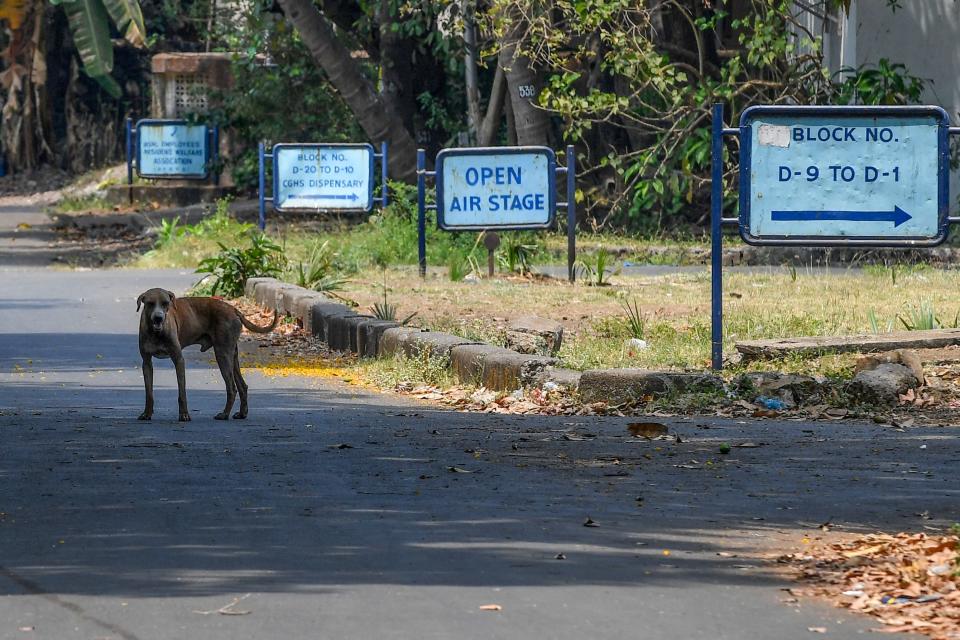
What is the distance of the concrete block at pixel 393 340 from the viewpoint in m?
12.8

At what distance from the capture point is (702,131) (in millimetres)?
23172

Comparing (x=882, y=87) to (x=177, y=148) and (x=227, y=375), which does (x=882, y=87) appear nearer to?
(x=227, y=375)

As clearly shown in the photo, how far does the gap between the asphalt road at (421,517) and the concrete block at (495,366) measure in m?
0.73

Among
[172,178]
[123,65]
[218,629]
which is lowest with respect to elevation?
[218,629]

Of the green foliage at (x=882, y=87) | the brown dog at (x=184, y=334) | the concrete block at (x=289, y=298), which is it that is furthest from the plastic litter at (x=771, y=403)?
the green foliage at (x=882, y=87)

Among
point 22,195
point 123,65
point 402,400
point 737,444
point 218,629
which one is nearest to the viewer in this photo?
point 218,629

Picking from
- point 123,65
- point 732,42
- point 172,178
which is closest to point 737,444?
point 732,42

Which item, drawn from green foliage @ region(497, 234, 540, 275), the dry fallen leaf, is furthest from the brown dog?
green foliage @ region(497, 234, 540, 275)

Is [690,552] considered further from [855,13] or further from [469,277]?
[855,13]

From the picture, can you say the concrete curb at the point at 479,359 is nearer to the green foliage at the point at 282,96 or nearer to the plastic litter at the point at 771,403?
the plastic litter at the point at 771,403

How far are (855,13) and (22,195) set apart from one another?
25.7m

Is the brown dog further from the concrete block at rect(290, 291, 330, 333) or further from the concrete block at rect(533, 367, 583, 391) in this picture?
the concrete block at rect(290, 291, 330, 333)

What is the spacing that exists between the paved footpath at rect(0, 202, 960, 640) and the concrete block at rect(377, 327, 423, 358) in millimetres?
1934

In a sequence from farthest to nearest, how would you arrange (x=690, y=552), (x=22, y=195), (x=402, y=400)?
(x=22, y=195), (x=402, y=400), (x=690, y=552)
